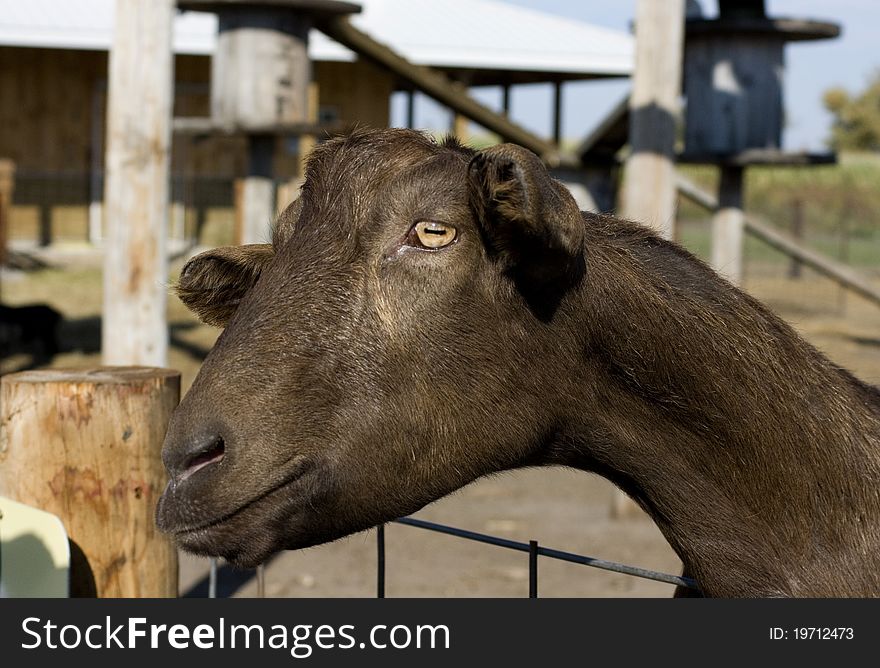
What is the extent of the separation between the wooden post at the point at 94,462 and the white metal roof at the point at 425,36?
1585 cm

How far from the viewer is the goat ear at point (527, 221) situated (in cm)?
190

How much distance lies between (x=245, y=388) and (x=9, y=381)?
148 centimetres

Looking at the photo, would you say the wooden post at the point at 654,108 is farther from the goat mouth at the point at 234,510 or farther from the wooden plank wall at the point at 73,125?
the wooden plank wall at the point at 73,125

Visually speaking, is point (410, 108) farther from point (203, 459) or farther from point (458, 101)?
point (203, 459)

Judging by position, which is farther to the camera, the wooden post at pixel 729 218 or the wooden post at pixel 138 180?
the wooden post at pixel 729 218

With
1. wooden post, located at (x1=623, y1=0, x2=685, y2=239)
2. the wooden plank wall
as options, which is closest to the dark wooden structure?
wooden post, located at (x1=623, y1=0, x2=685, y2=239)

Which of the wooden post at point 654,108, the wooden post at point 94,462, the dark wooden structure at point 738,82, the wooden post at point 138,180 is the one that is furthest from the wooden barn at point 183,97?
the wooden post at point 94,462

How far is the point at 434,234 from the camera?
81.3 inches

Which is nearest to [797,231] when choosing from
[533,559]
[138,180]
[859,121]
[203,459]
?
[138,180]

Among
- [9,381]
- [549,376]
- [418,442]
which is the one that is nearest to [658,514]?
[549,376]

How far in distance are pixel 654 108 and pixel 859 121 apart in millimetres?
51455

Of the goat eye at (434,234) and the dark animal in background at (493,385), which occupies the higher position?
the goat eye at (434,234)
